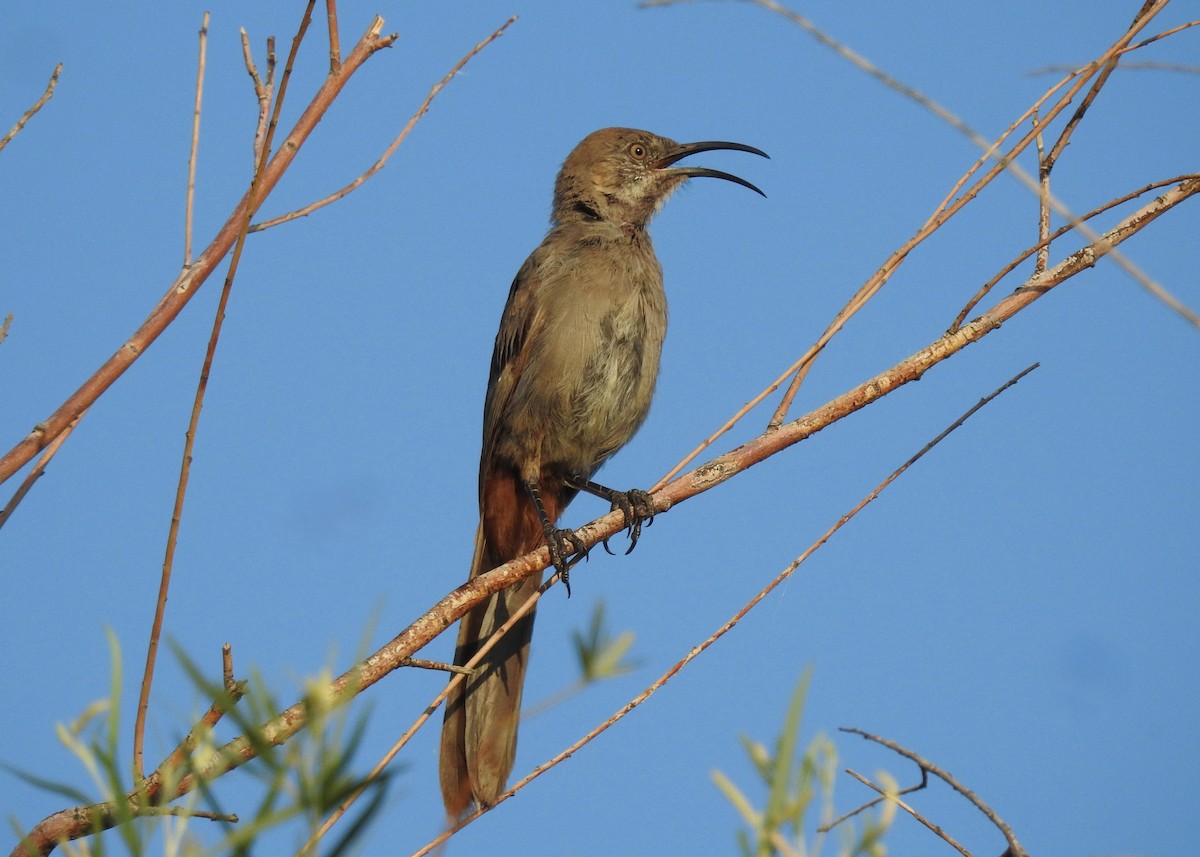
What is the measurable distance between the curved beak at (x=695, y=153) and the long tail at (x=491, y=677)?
1942 mm

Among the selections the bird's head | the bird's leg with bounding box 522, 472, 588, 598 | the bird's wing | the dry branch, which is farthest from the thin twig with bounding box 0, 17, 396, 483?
the bird's head

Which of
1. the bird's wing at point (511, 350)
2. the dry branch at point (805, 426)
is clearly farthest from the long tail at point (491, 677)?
the dry branch at point (805, 426)

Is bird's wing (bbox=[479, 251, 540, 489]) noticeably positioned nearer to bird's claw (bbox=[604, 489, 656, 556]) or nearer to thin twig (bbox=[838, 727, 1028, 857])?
bird's claw (bbox=[604, 489, 656, 556])

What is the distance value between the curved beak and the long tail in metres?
1.94

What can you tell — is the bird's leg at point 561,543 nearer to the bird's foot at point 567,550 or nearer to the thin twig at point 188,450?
the bird's foot at point 567,550

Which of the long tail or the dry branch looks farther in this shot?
the long tail

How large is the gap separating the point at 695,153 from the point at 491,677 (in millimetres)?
3364

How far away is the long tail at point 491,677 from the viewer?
378 centimetres

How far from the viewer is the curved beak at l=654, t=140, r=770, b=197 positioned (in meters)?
6.06

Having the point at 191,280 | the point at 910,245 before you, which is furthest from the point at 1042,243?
the point at 191,280

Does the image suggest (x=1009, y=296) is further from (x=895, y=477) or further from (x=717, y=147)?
(x=717, y=147)

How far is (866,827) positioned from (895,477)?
3.90 ft

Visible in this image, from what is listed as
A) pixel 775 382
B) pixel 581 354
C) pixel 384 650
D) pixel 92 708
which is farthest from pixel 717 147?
pixel 92 708

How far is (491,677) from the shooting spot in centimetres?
413
